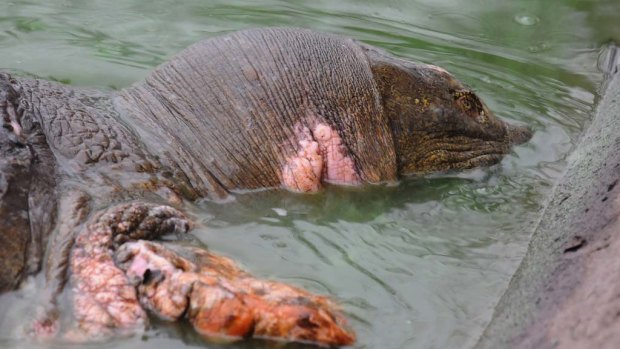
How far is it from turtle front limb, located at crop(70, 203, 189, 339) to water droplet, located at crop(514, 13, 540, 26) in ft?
16.7

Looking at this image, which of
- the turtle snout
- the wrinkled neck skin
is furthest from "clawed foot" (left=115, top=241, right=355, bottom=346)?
the turtle snout

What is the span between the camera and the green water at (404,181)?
12.7ft

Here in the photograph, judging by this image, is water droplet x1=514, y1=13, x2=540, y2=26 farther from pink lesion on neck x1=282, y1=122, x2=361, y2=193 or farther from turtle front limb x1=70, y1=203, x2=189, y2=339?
turtle front limb x1=70, y1=203, x2=189, y2=339

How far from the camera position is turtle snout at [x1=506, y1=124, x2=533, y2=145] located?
579cm

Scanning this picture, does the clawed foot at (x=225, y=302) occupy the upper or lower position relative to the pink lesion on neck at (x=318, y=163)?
lower

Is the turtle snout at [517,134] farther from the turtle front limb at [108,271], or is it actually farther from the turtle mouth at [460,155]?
the turtle front limb at [108,271]

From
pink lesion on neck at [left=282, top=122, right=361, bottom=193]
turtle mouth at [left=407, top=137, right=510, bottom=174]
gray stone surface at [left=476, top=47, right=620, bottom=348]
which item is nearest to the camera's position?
gray stone surface at [left=476, top=47, right=620, bottom=348]

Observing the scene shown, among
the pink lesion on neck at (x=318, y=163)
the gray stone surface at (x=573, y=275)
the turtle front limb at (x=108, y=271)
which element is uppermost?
the gray stone surface at (x=573, y=275)

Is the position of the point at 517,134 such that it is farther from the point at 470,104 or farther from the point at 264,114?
the point at 264,114

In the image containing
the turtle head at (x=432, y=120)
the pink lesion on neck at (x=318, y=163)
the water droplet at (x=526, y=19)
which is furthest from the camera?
the water droplet at (x=526, y=19)

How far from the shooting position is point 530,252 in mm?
4121

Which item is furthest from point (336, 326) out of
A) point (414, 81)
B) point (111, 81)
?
A: point (111, 81)

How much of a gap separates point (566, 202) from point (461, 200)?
0.86 m

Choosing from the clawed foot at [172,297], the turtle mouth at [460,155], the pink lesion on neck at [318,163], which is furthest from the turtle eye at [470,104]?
the clawed foot at [172,297]
